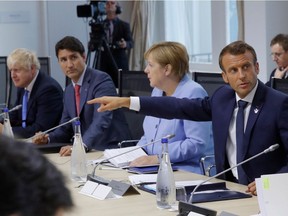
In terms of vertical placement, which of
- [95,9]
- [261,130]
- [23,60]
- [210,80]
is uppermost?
[95,9]

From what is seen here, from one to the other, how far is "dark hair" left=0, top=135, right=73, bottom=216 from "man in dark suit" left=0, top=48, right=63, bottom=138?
3.61 m

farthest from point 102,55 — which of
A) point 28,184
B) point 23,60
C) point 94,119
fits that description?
point 28,184

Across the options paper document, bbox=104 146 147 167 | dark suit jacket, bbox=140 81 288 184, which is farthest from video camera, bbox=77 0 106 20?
dark suit jacket, bbox=140 81 288 184

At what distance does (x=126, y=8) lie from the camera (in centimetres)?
814

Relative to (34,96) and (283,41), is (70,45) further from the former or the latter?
(283,41)

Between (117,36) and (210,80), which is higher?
(117,36)

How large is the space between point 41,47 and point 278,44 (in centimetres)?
365

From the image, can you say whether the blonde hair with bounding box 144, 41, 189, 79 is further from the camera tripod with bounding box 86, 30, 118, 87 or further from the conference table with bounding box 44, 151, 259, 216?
the camera tripod with bounding box 86, 30, 118, 87

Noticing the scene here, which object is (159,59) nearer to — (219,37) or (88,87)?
(88,87)

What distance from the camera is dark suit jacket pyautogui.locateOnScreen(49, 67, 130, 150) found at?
366cm

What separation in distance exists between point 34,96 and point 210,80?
4.78ft

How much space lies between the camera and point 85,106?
377cm

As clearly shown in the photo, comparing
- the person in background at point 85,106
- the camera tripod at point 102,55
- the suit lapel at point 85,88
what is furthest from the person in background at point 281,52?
the camera tripod at point 102,55

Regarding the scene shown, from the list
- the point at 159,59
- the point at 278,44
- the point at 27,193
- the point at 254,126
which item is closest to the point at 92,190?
the point at 254,126
